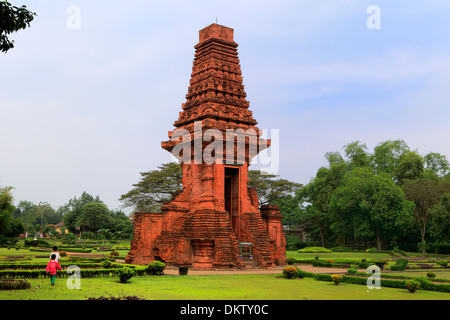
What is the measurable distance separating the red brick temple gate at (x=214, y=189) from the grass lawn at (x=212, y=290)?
16.6ft

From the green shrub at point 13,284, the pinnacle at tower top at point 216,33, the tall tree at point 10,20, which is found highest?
the pinnacle at tower top at point 216,33

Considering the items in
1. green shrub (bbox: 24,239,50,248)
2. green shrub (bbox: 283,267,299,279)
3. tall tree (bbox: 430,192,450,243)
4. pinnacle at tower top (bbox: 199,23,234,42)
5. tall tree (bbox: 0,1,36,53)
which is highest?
pinnacle at tower top (bbox: 199,23,234,42)

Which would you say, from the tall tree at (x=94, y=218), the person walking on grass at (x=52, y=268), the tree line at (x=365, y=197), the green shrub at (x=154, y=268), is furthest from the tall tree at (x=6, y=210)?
the person walking on grass at (x=52, y=268)

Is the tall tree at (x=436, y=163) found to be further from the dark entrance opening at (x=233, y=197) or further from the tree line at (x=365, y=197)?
the dark entrance opening at (x=233, y=197)

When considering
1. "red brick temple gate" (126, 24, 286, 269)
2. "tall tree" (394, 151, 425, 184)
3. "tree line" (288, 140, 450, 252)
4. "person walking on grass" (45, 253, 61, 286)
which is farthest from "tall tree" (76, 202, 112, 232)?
"person walking on grass" (45, 253, 61, 286)

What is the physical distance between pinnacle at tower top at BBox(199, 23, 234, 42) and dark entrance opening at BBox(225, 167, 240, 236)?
26.7 feet

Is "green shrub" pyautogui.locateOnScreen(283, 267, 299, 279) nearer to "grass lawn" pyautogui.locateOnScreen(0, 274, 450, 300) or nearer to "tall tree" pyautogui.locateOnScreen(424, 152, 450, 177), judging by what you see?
"grass lawn" pyautogui.locateOnScreen(0, 274, 450, 300)

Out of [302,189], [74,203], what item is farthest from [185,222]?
[74,203]

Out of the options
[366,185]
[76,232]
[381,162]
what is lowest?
[76,232]

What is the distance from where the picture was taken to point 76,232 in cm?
8550

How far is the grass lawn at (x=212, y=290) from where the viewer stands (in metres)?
12.3

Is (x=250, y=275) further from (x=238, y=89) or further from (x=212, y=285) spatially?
Result: (x=238, y=89)

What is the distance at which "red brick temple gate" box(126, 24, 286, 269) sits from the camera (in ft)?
74.5
